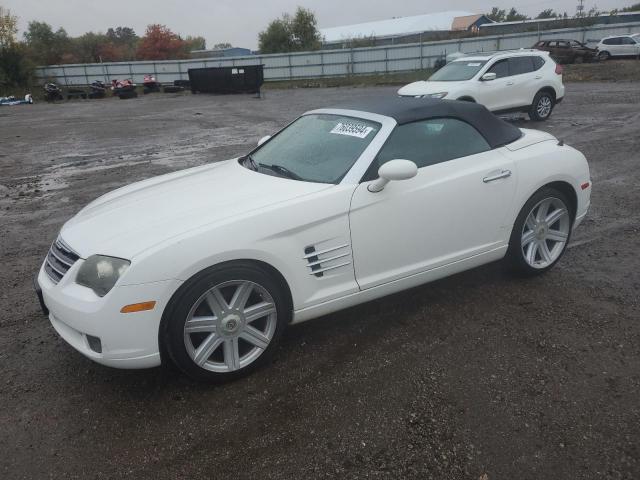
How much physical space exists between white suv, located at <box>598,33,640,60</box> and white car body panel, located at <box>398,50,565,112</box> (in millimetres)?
21015

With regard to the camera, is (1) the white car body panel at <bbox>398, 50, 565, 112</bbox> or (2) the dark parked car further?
(2) the dark parked car

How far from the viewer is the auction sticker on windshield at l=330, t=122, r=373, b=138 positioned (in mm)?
3564

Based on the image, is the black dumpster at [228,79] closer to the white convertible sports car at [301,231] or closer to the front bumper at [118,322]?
the white convertible sports car at [301,231]

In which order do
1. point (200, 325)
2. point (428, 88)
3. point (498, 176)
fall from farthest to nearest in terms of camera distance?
point (428, 88)
point (498, 176)
point (200, 325)

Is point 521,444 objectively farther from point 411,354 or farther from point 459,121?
point 459,121

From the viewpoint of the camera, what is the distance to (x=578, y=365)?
3023 mm

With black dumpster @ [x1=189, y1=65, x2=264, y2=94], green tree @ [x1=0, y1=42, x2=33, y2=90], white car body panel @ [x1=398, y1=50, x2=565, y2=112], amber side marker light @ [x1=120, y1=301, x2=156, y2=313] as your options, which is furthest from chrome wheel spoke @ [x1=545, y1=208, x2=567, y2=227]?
green tree @ [x1=0, y1=42, x2=33, y2=90]

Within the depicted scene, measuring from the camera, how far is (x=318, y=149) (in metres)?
3.66

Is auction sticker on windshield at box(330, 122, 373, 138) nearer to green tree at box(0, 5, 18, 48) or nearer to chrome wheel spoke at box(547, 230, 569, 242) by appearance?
chrome wheel spoke at box(547, 230, 569, 242)

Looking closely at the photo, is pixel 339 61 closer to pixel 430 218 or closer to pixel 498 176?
pixel 498 176

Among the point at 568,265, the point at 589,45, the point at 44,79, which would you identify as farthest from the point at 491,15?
the point at 568,265

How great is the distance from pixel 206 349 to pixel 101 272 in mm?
714

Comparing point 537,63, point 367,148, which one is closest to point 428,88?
point 537,63

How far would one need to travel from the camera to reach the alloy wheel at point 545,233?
160 inches
